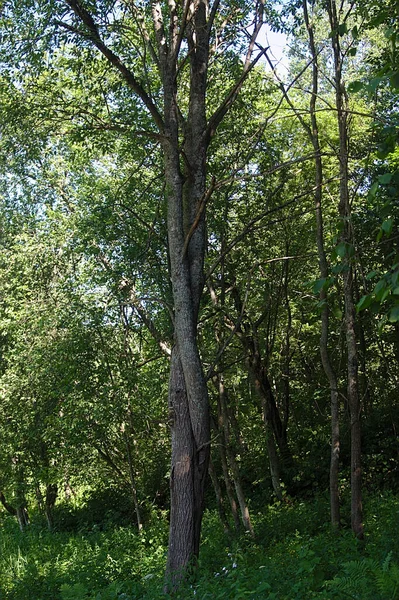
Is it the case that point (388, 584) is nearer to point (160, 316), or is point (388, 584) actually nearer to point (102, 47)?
point (102, 47)

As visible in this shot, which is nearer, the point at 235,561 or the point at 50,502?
the point at 235,561

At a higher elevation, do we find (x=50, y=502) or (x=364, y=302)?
(x=50, y=502)

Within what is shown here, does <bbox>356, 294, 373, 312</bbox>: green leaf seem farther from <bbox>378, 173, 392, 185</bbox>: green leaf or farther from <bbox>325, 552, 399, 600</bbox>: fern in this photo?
<bbox>325, 552, 399, 600</bbox>: fern

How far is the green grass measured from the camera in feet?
14.9

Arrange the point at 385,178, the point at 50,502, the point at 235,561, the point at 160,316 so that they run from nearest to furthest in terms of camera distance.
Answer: the point at 385,178
the point at 235,561
the point at 160,316
the point at 50,502

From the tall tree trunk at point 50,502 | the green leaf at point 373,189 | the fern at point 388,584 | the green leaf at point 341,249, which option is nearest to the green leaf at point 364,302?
the green leaf at point 341,249

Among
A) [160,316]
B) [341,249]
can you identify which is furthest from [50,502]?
[341,249]

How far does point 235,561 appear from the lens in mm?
7719

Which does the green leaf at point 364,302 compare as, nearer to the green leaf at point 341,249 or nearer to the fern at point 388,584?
the green leaf at point 341,249

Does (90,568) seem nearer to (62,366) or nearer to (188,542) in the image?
(188,542)

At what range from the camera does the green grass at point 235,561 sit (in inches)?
179

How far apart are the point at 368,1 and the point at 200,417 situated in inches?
216

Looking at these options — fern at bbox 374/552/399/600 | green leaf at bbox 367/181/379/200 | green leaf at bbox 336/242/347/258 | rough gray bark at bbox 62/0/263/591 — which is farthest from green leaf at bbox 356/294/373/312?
rough gray bark at bbox 62/0/263/591

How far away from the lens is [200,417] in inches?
277
